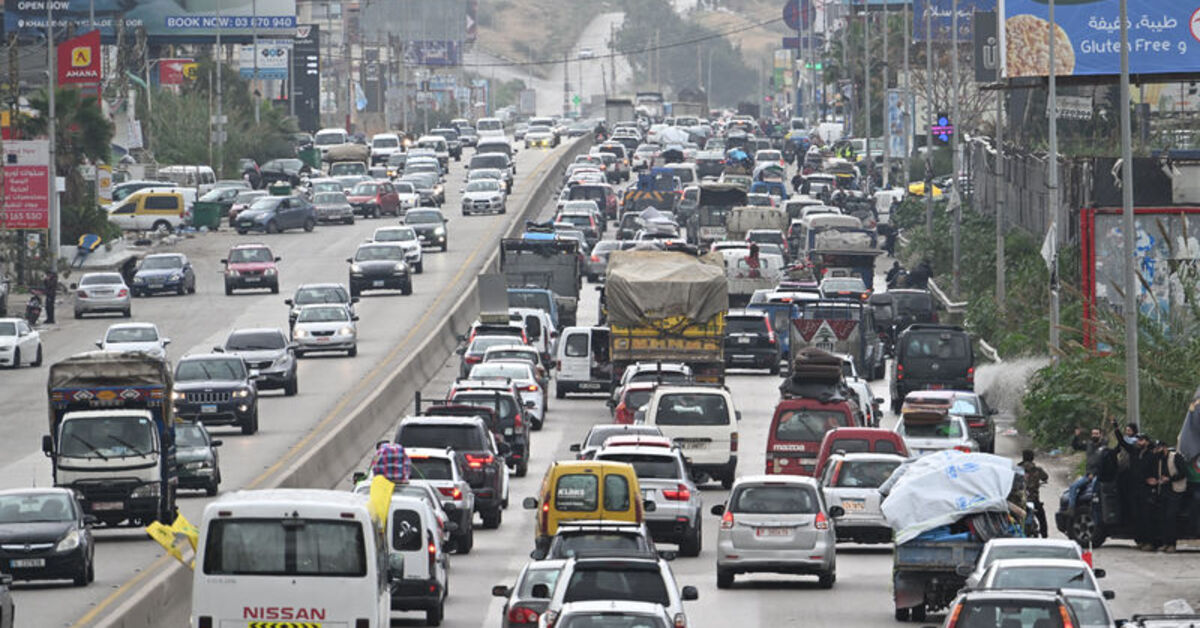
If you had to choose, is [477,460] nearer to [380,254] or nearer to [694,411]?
[694,411]

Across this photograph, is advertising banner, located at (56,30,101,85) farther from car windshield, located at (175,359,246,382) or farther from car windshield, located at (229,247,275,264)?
car windshield, located at (175,359,246,382)

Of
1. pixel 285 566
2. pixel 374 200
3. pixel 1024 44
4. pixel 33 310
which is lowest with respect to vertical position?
pixel 33 310

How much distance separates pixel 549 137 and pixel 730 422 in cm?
11100

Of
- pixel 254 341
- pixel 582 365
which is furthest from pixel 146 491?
pixel 582 365

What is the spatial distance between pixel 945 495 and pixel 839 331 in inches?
1152

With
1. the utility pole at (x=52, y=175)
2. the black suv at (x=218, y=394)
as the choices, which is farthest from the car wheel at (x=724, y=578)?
the utility pole at (x=52, y=175)

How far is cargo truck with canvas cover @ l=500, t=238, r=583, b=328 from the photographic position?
65.1 m

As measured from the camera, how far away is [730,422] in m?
39.5

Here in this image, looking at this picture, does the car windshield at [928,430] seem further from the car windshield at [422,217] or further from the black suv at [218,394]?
the car windshield at [422,217]

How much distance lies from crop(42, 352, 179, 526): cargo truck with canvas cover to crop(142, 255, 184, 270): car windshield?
3984 cm

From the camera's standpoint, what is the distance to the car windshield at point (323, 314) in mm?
59969

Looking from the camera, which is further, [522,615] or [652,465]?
[652,465]

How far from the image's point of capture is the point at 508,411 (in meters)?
41.7

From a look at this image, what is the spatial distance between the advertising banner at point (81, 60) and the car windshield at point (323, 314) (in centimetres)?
3585
